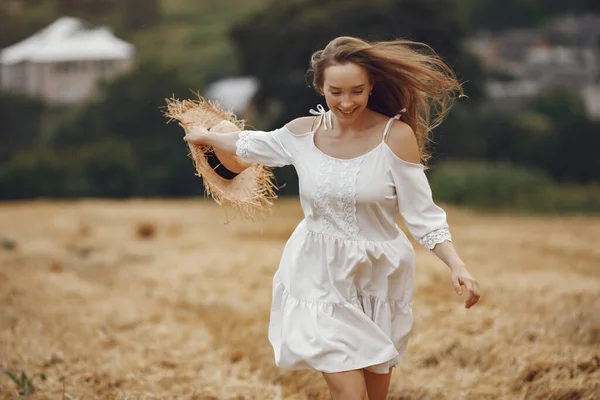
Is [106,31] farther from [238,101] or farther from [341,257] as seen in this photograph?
[341,257]

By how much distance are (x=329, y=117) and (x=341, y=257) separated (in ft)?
1.56

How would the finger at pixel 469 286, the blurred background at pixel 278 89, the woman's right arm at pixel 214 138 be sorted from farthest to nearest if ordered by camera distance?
the blurred background at pixel 278 89, the woman's right arm at pixel 214 138, the finger at pixel 469 286

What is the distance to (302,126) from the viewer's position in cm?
292

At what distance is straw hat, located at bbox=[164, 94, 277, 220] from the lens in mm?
3281

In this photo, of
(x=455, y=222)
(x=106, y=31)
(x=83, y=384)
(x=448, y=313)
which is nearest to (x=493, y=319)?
(x=448, y=313)

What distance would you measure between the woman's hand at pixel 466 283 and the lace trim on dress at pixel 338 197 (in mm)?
359

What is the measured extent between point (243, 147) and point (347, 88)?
553 millimetres

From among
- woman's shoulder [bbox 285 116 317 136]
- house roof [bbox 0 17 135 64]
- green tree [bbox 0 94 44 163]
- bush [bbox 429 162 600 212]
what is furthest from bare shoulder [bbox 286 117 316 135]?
green tree [bbox 0 94 44 163]

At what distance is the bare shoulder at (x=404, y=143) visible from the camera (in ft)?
8.97

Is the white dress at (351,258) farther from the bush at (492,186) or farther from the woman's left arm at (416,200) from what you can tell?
the bush at (492,186)

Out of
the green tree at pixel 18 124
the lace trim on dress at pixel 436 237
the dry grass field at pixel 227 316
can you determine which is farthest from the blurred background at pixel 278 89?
the lace trim on dress at pixel 436 237

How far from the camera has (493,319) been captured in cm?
516

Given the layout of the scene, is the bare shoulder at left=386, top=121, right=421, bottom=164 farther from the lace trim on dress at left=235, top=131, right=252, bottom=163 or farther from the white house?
the white house

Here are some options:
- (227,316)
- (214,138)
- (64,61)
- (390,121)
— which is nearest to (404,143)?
(390,121)
